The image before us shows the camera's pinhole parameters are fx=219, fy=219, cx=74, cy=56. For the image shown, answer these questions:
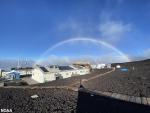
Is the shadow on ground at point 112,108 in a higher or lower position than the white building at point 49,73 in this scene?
lower

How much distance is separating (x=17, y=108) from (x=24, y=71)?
12671cm

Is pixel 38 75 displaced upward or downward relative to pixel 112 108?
upward

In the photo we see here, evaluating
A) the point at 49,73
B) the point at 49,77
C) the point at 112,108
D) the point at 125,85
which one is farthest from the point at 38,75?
the point at 112,108

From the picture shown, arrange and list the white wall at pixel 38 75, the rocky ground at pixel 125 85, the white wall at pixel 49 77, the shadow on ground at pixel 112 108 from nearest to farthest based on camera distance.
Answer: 1. the shadow on ground at pixel 112 108
2. the rocky ground at pixel 125 85
3. the white wall at pixel 49 77
4. the white wall at pixel 38 75

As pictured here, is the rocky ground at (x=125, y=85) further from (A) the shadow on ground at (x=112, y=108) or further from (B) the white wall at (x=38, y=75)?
(B) the white wall at (x=38, y=75)

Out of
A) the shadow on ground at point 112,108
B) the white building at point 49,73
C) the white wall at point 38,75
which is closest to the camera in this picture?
the shadow on ground at point 112,108

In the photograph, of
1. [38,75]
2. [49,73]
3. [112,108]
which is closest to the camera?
[112,108]

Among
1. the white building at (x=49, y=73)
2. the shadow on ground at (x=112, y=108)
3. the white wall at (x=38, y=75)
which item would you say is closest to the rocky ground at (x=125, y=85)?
the shadow on ground at (x=112, y=108)

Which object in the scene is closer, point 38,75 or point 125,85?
point 125,85

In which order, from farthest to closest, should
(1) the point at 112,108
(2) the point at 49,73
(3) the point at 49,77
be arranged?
(2) the point at 49,73
(3) the point at 49,77
(1) the point at 112,108

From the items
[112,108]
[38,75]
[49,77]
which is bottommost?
[112,108]

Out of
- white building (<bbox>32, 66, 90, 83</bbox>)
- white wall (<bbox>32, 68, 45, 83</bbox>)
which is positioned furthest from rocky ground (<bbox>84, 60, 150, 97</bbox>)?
white wall (<bbox>32, 68, 45, 83</bbox>)

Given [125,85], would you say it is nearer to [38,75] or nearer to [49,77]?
[49,77]

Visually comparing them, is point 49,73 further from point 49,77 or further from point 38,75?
point 38,75
